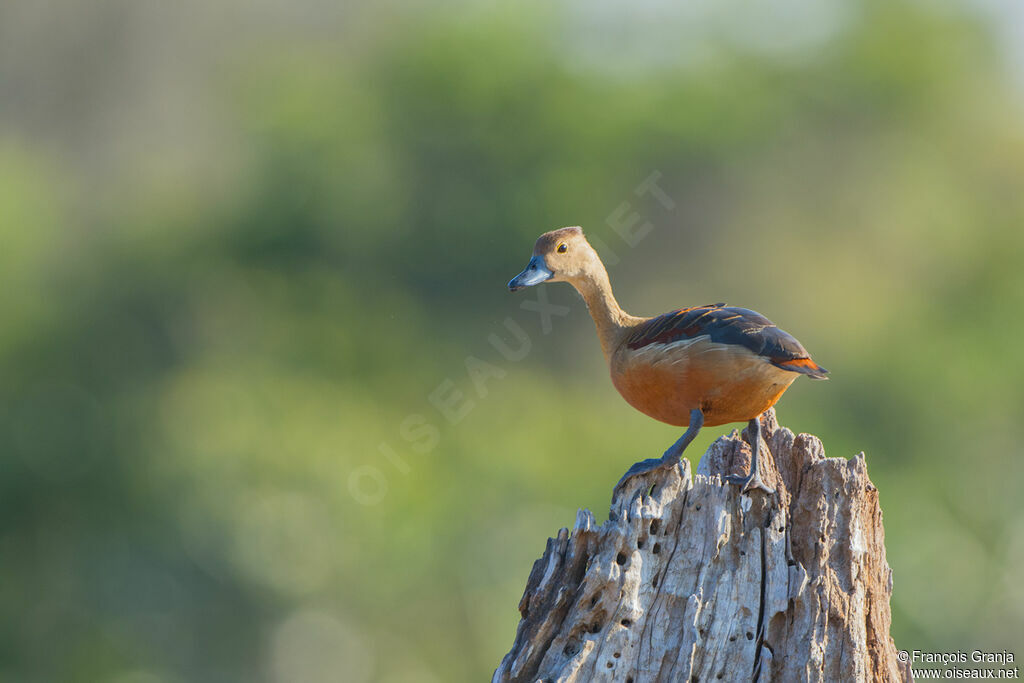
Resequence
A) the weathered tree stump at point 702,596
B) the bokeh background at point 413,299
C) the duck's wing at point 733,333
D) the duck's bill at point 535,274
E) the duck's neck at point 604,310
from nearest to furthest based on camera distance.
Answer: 1. the weathered tree stump at point 702,596
2. the duck's wing at point 733,333
3. the duck's bill at point 535,274
4. the duck's neck at point 604,310
5. the bokeh background at point 413,299

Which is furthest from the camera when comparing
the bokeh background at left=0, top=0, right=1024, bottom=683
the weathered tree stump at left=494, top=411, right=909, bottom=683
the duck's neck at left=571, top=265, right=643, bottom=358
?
the bokeh background at left=0, top=0, right=1024, bottom=683

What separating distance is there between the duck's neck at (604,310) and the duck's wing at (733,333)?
131mm

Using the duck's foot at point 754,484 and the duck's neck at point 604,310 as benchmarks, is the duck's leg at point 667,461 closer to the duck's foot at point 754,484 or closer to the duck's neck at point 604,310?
Result: the duck's foot at point 754,484

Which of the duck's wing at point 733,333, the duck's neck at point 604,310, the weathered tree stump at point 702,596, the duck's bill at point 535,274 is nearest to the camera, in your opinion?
the weathered tree stump at point 702,596

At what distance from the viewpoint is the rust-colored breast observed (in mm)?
4391

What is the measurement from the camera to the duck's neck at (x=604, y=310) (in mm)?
4918

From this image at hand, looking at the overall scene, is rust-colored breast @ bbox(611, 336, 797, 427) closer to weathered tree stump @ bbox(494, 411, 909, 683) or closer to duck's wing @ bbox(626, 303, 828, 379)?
duck's wing @ bbox(626, 303, 828, 379)

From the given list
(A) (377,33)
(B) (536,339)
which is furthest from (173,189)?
(B) (536,339)

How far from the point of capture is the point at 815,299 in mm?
14000

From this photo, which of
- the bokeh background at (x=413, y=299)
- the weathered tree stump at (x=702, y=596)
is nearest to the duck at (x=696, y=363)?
the weathered tree stump at (x=702, y=596)

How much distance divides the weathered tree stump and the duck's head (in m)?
1.08

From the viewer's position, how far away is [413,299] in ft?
49.3

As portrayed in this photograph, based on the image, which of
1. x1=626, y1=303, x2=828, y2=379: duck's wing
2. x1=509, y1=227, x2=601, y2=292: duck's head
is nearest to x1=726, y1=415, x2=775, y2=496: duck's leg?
x1=626, y1=303, x2=828, y2=379: duck's wing

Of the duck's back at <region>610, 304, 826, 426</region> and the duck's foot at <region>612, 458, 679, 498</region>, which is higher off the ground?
the duck's back at <region>610, 304, 826, 426</region>
